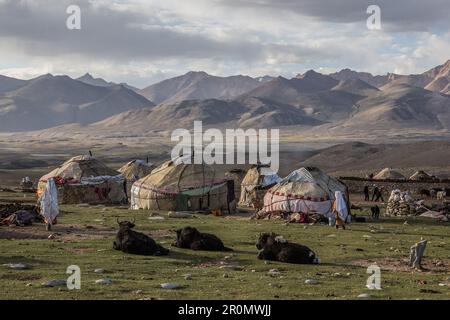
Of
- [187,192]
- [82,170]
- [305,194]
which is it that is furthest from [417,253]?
[82,170]

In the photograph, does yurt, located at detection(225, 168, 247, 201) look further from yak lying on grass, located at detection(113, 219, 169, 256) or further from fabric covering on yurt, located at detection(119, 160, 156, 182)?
yak lying on grass, located at detection(113, 219, 169, 256)

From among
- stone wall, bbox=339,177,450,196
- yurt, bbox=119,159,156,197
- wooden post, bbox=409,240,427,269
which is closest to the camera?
wooden post, bbox=409,240,427,269

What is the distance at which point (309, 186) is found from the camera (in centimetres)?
3058

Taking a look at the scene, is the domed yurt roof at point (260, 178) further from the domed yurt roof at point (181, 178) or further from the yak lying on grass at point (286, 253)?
the yak lying on grass at point (286, 253)

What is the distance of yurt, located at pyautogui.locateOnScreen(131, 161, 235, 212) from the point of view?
34.6m

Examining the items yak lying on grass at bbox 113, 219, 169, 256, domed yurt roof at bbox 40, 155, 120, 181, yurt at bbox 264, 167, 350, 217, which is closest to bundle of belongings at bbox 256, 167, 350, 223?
yurt at bbox 264, 167, 350, 217

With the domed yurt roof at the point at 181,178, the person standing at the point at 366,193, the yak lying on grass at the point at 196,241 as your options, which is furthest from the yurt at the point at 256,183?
the yak lying on grass at the point at 196,241

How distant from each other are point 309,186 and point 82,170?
1602 cm

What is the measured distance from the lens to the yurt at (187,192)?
3459 centimetres

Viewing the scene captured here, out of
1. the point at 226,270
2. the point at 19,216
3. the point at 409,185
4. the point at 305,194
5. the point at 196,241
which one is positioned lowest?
the point at 226,270

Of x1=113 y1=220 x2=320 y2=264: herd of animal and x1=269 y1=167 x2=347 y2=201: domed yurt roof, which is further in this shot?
x1=269 y1=167 x2=347 y2=201: domed yurt roof

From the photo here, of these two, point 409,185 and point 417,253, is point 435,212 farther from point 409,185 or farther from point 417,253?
point 417,253
